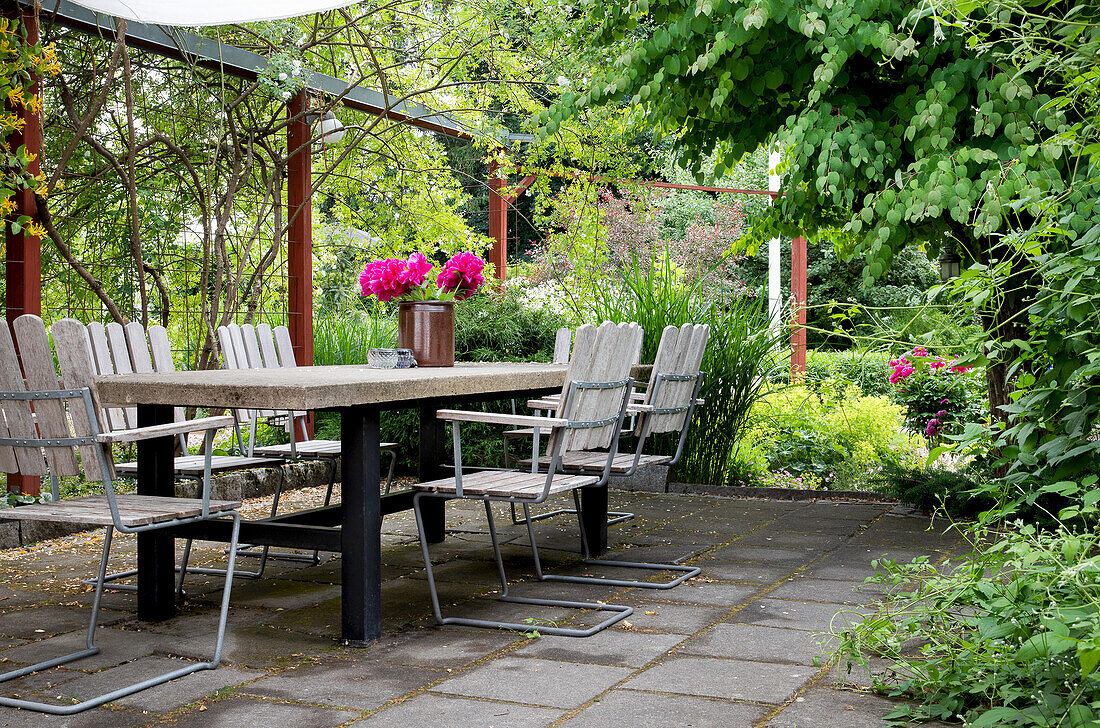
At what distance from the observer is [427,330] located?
4551mm

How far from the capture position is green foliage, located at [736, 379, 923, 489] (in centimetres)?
694

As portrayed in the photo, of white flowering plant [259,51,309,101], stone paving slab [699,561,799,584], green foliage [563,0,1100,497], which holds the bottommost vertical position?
stone paving slab [699,561,799,584]

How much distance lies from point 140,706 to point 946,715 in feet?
6.49

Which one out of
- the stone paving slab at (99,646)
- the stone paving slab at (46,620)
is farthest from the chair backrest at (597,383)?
the stone paving slab at (46,620)

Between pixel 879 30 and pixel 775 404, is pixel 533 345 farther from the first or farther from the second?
pixel 879 30

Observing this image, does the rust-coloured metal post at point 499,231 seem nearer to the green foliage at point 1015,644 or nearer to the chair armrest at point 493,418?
the chair armrest at point 493,418

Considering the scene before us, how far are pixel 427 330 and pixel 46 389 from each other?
1.65 meters

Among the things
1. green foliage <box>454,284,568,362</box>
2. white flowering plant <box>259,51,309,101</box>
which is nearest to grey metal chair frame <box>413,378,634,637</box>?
green foliage <box>454,284,568,362</box>

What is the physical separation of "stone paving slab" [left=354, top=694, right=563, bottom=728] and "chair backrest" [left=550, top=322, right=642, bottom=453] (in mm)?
1211

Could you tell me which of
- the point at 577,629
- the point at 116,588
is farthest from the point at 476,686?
the point at 116,588

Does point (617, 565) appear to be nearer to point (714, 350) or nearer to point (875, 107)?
point (714, 350)

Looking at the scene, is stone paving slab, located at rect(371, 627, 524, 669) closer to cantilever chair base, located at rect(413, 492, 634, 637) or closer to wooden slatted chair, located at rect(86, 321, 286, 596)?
cantilever chair base, located at rect(413, 492, 634, 637)

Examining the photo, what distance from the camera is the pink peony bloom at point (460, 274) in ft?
15.1

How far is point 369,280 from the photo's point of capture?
4.55 m
